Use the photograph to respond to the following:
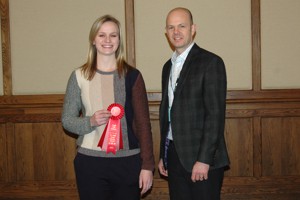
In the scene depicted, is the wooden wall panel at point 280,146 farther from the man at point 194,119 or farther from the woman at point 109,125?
the woman at point 109,125

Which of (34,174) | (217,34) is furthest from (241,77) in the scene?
(34,174)

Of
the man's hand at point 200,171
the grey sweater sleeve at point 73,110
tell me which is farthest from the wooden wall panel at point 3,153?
the man's hand at point 200,171

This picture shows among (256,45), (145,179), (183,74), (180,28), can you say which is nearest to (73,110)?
(145,179)

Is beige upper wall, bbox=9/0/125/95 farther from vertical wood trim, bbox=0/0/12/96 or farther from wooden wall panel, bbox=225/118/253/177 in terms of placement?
wooden wall panel, bbox=225/118/253/177

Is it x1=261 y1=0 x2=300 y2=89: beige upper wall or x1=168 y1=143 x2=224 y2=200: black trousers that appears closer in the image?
x1=168 y1=143 x2=224 y2=200: black trousers

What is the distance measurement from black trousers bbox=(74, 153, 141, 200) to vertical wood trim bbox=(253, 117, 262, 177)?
6.31 feet

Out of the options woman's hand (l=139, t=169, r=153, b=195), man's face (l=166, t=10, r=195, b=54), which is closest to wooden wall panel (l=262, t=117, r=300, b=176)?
man's face (l=166, t=10, r=195, b=54)

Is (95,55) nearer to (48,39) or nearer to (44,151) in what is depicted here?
(48,39)

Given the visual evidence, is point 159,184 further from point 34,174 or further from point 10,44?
point 10,44

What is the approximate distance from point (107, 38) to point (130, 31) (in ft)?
5.46

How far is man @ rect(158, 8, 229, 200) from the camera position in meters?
1.99

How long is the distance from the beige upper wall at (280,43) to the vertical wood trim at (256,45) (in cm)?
5

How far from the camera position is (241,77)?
139 inches

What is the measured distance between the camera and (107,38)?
1.87m
